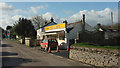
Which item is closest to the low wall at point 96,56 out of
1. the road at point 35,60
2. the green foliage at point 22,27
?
the road at point 35,60

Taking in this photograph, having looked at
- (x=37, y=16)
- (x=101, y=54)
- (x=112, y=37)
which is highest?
(x=37, y=16)

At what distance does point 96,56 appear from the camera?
9.36 m

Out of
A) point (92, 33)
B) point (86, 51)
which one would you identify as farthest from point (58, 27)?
point (86, 51)

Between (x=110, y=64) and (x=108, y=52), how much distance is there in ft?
2.56

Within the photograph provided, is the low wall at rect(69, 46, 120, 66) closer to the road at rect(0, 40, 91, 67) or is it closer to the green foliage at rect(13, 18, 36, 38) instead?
the road at rect(0, 40, 91, 67)

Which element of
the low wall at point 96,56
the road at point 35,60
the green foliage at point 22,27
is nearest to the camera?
the low wall at point 96,56

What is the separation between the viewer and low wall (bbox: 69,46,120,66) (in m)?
8.06

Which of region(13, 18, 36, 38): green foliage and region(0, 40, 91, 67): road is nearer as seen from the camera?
region(0, 40, 91, 67): road

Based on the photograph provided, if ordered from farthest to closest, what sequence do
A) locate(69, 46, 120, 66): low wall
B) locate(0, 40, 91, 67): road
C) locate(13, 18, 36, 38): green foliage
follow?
locate(13, 18, 36, 38): green foliage < locate(0, 40, 91, 67): road < locate(69, 46, 120, 66): low wall

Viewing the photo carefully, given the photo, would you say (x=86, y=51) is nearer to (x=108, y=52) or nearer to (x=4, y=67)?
(x=108, y=52)

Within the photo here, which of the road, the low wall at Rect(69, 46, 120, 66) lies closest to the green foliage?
the road

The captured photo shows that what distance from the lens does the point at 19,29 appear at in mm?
42812

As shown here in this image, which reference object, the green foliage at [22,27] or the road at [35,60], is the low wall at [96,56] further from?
the green foliage at [22,27]

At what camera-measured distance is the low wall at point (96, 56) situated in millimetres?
8062
